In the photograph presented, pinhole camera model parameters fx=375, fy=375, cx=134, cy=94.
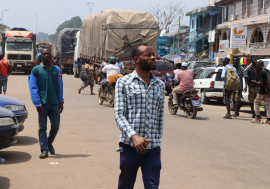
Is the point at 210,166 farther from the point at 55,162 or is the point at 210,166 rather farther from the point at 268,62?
the point at 268,62

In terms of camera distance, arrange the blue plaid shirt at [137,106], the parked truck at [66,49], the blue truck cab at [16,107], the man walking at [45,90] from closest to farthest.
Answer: the blue plaid shirt at [137,106], the man walking at [45,90], the blue truck cab at [16,107], the parked truck at [66,49]

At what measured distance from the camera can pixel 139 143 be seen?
9.71 feet

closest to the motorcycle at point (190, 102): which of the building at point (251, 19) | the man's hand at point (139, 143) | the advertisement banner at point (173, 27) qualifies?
the man's hand at point (139, 143)

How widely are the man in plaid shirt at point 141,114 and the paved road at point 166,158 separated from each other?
153 centimetres

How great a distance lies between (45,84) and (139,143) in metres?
3.42

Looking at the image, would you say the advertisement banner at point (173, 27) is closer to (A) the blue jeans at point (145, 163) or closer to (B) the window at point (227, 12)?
(B) the window at point (227, 12)

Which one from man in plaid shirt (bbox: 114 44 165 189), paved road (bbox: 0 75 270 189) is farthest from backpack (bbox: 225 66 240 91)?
man in plaid shirt (bbox: 114 44 165 189)

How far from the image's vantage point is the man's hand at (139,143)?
2959 mm

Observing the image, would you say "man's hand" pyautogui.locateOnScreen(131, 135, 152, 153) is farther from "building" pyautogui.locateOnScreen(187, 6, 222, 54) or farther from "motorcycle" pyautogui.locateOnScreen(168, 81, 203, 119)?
"building" pyautogui.locateOnScreen(187, 6, 222, 54)

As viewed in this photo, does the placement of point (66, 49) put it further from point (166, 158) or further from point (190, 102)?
point (166, 158)

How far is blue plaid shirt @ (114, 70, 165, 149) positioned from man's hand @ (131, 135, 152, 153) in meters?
0.13

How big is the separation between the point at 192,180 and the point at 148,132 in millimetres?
2046

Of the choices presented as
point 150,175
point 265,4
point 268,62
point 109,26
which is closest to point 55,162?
point 150,175

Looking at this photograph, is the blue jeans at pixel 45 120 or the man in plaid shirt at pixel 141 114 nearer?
the man in plaid shirt at pixel 141 114
